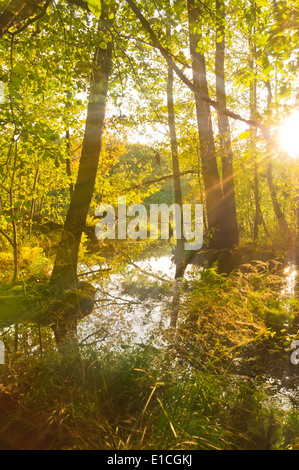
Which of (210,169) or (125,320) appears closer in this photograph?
(125,320)

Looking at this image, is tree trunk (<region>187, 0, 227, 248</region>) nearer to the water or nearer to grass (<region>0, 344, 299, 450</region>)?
the water

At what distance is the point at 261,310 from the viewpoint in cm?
517

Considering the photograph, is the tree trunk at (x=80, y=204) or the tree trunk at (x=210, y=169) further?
the tree trunk at (x=210, y=169)

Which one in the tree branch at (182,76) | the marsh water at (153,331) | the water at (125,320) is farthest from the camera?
the water at (125,320)

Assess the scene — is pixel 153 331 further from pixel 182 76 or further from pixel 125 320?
pixel 182 76

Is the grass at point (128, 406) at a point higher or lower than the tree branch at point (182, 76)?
lower

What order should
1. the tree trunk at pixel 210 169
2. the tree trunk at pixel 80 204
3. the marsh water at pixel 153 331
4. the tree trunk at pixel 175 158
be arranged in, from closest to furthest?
the marsh water at pixel 153 331 < the tree trunk at pixel 80 204 < the tree trunk at pixel 210 169 < the tree trunk at pixel 175 158

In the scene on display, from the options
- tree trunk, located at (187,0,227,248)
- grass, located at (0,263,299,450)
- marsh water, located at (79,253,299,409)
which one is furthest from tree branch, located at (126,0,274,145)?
tree trunk, located at (187,0,227,248)

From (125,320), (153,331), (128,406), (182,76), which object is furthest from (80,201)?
(128,406)

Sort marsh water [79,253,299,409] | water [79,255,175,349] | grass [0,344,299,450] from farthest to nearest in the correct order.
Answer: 1. water [79,255,175,349]
2. marsh water [79,253,299,409]
3. grass [0,344,299,450]

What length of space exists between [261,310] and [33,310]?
4.17 m

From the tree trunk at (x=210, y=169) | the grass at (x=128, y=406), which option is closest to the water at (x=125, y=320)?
the grass at (x=128, y=406)

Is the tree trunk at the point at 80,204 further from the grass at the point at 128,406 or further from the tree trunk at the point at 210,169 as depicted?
the tree trunk at the point at 210,169

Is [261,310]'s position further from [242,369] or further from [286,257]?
[286,257]
